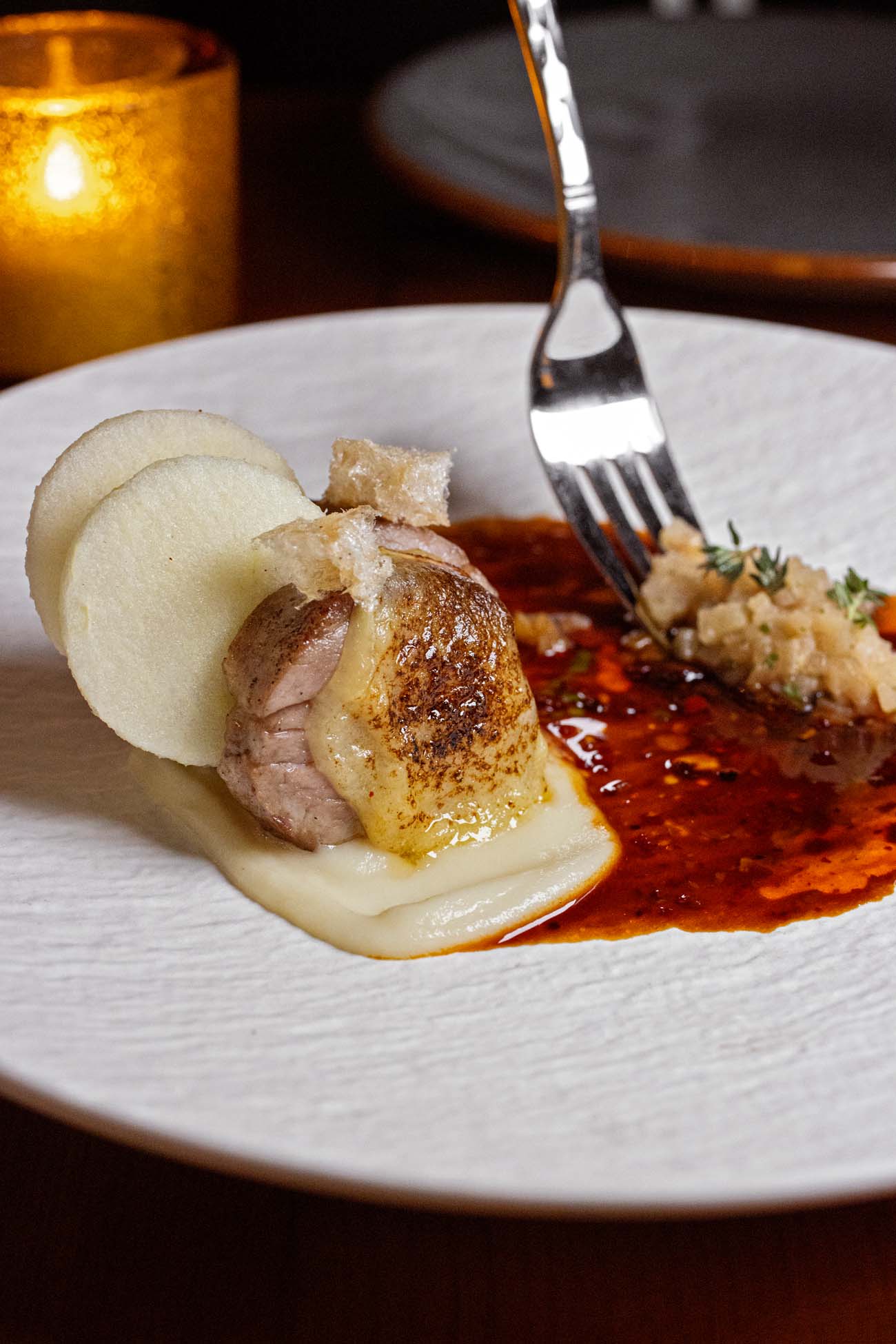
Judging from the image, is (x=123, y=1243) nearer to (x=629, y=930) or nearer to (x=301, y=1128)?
(x=301, y=1128)

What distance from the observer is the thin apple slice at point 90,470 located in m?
1.95

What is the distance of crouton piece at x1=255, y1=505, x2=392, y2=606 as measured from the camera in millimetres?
1761

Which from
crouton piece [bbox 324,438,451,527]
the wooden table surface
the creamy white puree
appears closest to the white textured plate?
the creamy white puree

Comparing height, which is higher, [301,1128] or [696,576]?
[301,1128]

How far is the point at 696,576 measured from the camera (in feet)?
8.26

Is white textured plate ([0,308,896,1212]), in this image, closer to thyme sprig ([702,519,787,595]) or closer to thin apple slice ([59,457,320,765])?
thin apple slice ([59,457,320,765])

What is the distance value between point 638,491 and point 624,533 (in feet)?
0.37

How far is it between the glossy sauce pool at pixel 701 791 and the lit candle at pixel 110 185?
115cm

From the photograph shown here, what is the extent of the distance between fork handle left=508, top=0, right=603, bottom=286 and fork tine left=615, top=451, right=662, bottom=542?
0.38m

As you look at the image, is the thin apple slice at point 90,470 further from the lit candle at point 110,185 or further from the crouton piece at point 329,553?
the lit candle at point 110,185

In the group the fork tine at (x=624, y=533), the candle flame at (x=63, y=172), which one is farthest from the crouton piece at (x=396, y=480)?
the candle flame at (x=63, y=172)

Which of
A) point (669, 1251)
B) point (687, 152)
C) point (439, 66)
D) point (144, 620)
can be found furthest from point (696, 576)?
point (439, 66)

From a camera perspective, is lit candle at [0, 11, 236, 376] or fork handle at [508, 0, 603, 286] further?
lit candle at [0, 11, 236, 376]

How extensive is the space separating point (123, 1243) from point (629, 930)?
2.26ft
